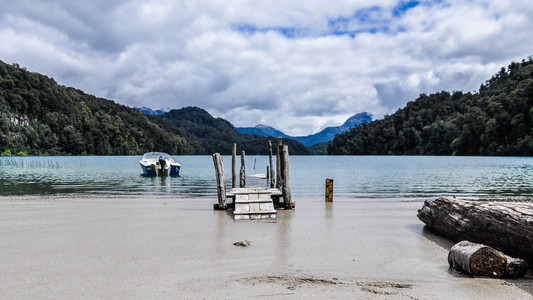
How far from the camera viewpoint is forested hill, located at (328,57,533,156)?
92.3 m

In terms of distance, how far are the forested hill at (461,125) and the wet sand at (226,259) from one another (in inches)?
3905

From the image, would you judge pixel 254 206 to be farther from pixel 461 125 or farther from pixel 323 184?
pixel 461 125

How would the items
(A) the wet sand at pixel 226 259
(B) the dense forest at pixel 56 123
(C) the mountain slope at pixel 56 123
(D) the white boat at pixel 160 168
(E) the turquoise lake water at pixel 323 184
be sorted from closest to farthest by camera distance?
(A) the wet sand at pixel 226 259 < (E) the turquoise lake water at pixel 323 184 < (D) the white boat at pixel 160 168 < (B) the dense forest at pixel 56 123 < (C) the mountain slope at pixel 56 123

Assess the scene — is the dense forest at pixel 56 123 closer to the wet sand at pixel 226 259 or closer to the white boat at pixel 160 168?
the white boat at pixel 160 168

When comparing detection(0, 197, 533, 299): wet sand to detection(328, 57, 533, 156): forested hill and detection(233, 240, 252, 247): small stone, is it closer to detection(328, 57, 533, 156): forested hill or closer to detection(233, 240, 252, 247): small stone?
detection(233, 240, 252, 247): small stone

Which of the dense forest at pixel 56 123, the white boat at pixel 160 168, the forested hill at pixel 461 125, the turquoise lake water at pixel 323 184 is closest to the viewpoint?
the turquoise lake water at pixel 323 184

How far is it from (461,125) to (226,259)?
127787mm

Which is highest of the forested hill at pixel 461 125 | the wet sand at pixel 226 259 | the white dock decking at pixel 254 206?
the forested hill at pixel 461 125

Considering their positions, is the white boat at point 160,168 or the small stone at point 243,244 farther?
the white boat at point 160,168

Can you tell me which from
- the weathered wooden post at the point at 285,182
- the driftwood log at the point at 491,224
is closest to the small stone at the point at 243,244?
the driftwood log at the point at 491,224

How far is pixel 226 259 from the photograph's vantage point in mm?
6809

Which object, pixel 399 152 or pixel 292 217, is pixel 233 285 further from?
pixel 399 152

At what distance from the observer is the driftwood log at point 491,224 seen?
6.15 meters

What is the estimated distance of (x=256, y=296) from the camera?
494 centimetres
